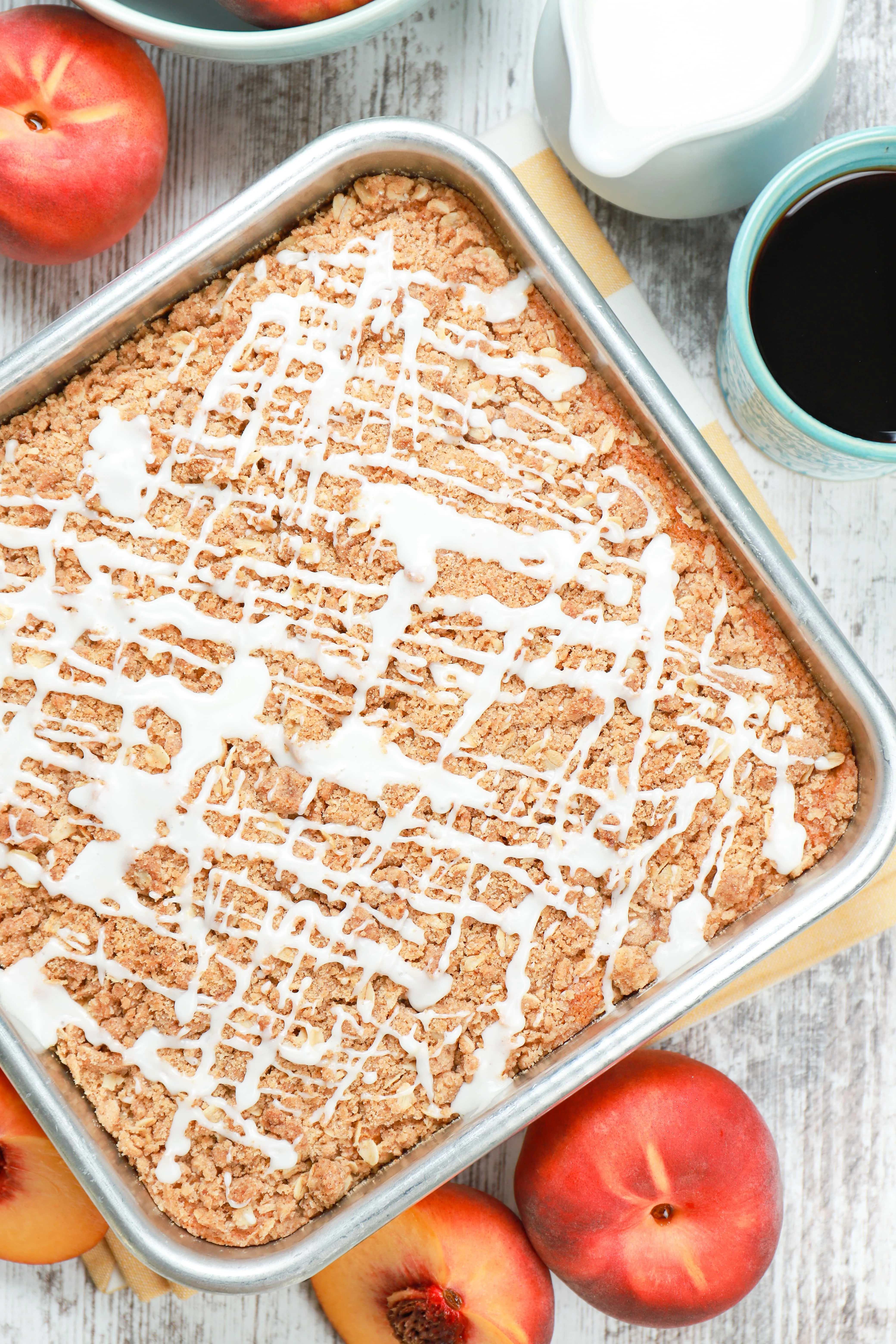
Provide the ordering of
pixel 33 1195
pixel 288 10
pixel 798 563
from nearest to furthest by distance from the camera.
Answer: pixel 288 10 < pixel 33 1195 < pixel 798 563

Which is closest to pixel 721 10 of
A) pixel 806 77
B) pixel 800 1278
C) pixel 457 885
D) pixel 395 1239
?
pixel 806 77

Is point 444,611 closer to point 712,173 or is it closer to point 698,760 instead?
point 698,760

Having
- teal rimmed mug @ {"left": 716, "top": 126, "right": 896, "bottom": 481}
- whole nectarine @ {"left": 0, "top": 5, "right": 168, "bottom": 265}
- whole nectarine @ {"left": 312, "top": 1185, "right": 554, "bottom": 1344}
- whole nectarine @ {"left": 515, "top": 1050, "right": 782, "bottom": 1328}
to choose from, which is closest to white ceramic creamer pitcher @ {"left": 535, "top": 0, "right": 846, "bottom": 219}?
teal rimmed mug @ {"left": 716, "top": 126, "right": 896, "bottom": 481}

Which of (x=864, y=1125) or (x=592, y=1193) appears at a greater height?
(x=592, y=1193)

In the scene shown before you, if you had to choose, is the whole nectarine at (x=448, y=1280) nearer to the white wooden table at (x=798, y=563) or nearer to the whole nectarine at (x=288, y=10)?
the white wooden table at (x=798, y=563)

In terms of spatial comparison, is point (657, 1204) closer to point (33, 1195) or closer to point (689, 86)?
point (33, 1195)

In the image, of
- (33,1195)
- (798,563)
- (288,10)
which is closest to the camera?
(288,10)

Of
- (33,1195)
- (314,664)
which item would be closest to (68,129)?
(314,664)
